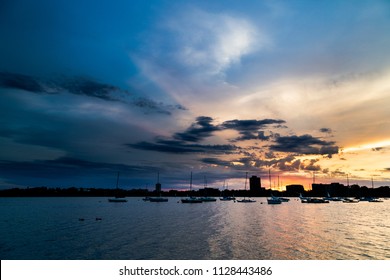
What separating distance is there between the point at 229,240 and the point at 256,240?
15.8 ft

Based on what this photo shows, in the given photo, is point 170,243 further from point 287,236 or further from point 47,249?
point 287,236

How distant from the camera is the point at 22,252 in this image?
1555 inches

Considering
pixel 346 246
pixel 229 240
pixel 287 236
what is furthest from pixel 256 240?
pixel 346 246

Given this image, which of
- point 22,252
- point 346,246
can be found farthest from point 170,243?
point 346,246

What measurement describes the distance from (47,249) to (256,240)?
113 ft

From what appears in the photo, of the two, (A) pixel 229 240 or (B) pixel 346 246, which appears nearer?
(B) pixel 346 246
